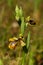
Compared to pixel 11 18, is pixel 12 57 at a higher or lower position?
lower

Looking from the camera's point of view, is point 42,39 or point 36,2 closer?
Answer: point 42,39

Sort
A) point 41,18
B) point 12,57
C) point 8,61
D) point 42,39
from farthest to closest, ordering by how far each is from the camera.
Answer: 1. point 41,18
2. point 42,39
3. point 12,57
4. point 8,61

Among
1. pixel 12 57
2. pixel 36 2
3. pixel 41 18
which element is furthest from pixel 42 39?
pixel 36 2

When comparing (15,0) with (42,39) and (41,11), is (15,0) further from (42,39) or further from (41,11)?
(42,39)

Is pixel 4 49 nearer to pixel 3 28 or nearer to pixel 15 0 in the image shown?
pixel 3 28

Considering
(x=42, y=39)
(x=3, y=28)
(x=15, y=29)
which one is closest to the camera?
(x=42, y=39)

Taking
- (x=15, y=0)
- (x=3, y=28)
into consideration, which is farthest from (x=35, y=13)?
(x=3, y=28)
